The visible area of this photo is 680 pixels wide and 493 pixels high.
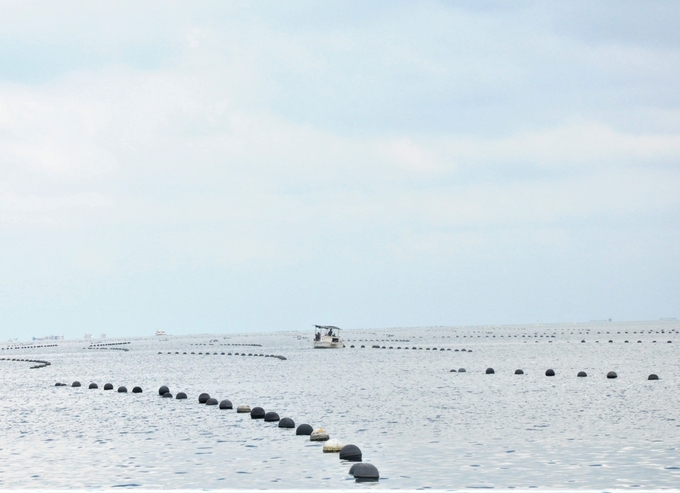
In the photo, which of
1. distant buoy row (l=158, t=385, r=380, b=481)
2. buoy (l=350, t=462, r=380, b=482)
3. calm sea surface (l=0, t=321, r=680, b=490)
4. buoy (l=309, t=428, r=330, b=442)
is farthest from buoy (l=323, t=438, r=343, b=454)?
buoy (l=350, t=462, r=380, b=482)

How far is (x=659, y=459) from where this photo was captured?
24.3m

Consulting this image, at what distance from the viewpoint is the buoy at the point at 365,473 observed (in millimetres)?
21875

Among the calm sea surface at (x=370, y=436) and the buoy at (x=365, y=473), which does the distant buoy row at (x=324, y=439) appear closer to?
the buoy at (x=365, y=473)

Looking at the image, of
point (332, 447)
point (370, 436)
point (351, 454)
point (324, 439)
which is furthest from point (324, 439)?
point (351, 454)

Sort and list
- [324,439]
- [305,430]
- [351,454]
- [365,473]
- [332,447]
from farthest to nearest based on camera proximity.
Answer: [305,430] < [324,439] < [332,447] < [351,454] < [365,473]

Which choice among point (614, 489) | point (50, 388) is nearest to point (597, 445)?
point (614, 489)

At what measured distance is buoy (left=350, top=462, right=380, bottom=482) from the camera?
2188cm

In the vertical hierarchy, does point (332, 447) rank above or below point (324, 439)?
above

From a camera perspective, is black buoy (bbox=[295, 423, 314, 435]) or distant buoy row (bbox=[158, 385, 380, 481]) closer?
distant buoy row (bbox=[158, 385, 380, 481])

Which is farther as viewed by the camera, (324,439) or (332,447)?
(324,439)

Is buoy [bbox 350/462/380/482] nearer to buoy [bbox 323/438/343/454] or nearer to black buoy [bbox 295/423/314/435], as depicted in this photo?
buoy [bbox 323/438/343/454]

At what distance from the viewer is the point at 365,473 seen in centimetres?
2191

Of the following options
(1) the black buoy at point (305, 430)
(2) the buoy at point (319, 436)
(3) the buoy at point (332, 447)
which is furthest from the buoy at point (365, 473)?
Result: (1) the black buoy at point (305, 430)

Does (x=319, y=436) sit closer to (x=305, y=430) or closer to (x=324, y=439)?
(x=324, y=439)
